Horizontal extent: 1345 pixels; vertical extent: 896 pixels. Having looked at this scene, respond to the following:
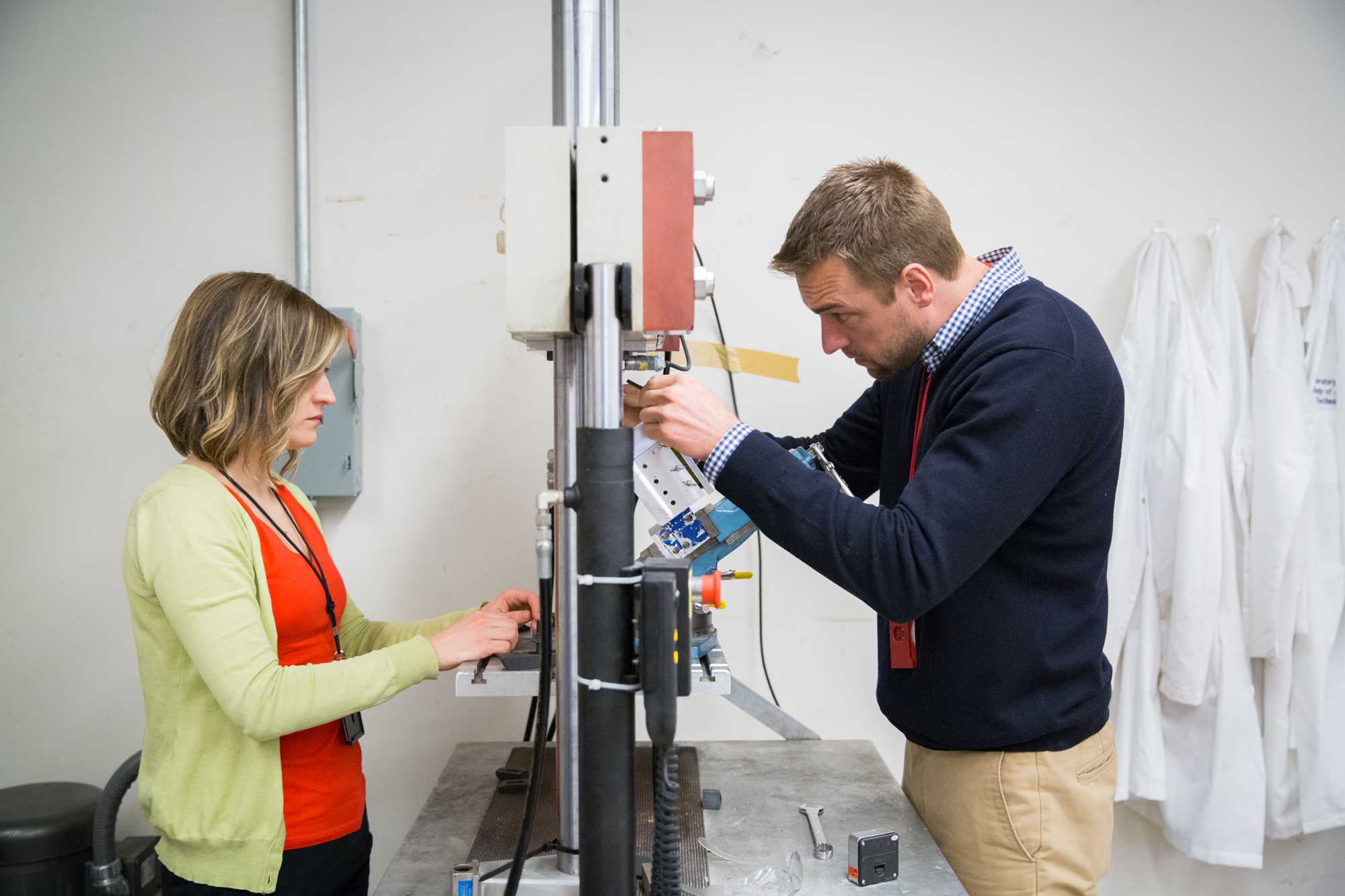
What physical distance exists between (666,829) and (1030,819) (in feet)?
2.33

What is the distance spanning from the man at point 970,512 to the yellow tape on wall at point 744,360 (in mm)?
631

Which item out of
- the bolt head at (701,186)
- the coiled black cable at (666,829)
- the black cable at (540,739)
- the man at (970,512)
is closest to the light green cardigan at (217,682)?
the black cable at (540,739)

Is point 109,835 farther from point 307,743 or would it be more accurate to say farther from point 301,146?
point 301,146

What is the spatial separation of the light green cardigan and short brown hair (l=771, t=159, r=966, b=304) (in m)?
0.83

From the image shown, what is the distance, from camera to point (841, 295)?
128 cm

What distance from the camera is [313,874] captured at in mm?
1139

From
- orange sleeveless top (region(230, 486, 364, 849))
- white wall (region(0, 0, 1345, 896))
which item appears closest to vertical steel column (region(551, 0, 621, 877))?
orange sleeveless top (region(230, 486, 364, 849))

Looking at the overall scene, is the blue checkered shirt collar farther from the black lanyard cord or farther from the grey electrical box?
the grey electrical box

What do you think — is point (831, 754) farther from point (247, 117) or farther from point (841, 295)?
point (247, 117)

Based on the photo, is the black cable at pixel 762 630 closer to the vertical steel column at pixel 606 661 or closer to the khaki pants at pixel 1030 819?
the khaki pants at pixel 1030 819

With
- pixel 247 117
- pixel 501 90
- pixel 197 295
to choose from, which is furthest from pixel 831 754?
pixel 247 117

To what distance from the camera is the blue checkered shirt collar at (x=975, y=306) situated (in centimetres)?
126

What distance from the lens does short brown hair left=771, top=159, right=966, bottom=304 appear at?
1.23 m

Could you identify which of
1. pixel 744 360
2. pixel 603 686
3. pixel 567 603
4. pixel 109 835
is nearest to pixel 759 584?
pixel 744 360
